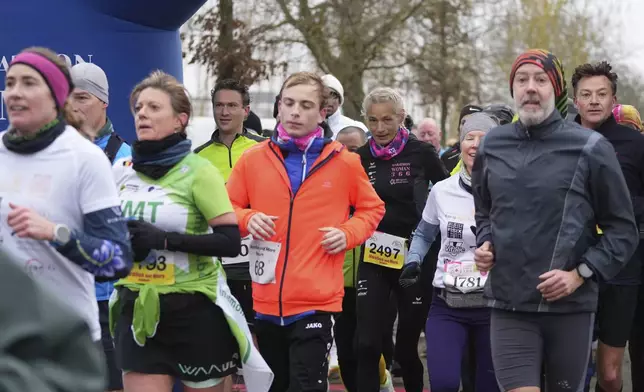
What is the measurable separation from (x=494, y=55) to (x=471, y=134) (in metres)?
25.5

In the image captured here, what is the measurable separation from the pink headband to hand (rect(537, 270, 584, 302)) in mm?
2132

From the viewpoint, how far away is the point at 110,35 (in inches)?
289

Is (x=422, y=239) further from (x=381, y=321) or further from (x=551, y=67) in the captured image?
(x=551, y=67)

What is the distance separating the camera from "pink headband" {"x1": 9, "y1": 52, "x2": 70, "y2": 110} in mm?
4137

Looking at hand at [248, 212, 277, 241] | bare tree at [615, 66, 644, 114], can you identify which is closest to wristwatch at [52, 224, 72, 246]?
hand at [248, 212, 277, 241]

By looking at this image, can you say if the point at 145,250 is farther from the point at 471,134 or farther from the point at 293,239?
the point at 471,134

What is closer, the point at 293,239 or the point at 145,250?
the point at 145,250

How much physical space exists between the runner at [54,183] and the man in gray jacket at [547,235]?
1723mm

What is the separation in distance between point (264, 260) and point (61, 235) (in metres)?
1.83

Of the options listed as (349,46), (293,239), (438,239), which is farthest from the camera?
(349,46)

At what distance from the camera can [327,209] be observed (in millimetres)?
5801

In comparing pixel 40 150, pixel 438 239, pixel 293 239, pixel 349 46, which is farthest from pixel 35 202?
pixel 349 46

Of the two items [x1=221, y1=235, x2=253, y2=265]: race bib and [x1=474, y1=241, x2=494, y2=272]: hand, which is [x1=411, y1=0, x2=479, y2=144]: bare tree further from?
[x1=474, y1=241, x2=494, y2=272]: hand

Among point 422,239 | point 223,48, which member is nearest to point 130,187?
point 422,239
